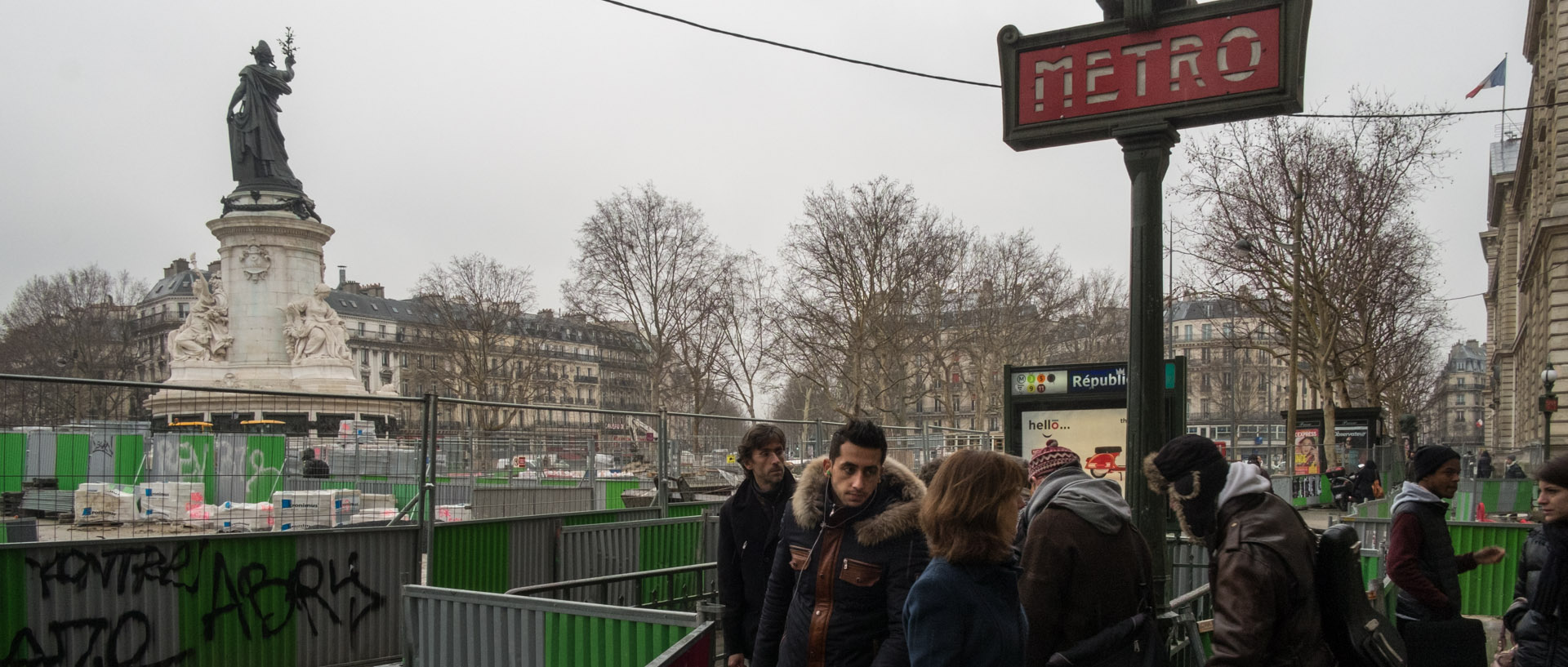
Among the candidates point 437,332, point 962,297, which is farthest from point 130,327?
point 962,297

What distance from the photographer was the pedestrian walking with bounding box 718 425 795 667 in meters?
5.04

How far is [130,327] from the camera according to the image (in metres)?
61.1

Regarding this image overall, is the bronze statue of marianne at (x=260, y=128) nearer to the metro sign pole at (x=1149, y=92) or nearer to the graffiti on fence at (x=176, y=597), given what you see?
the graffiti on fence at (x=176, y=597)

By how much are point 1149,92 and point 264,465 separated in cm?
615

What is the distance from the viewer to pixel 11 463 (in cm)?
647

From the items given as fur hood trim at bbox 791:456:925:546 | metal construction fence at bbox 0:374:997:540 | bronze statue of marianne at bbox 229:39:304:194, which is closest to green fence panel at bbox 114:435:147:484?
metal construction fence at bbox 0:374:997:540

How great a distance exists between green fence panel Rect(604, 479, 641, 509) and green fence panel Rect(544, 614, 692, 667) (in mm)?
7424

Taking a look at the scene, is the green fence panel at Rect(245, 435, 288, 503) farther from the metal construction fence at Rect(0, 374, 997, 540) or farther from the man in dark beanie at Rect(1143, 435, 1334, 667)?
the man in dark beanie at Rect(1143, 435, 1334, 667)

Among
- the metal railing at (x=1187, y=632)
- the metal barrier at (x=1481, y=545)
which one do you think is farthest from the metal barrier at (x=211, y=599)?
the metal barrier at (x=1481, y=545)

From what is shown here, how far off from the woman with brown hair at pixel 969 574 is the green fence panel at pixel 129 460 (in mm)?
5742

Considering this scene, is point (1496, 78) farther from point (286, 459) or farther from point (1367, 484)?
point (286, 459)

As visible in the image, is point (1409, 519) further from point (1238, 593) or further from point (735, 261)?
point (735, 261)

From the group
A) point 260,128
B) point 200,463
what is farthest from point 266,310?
point 200,463

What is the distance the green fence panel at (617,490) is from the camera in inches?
483
